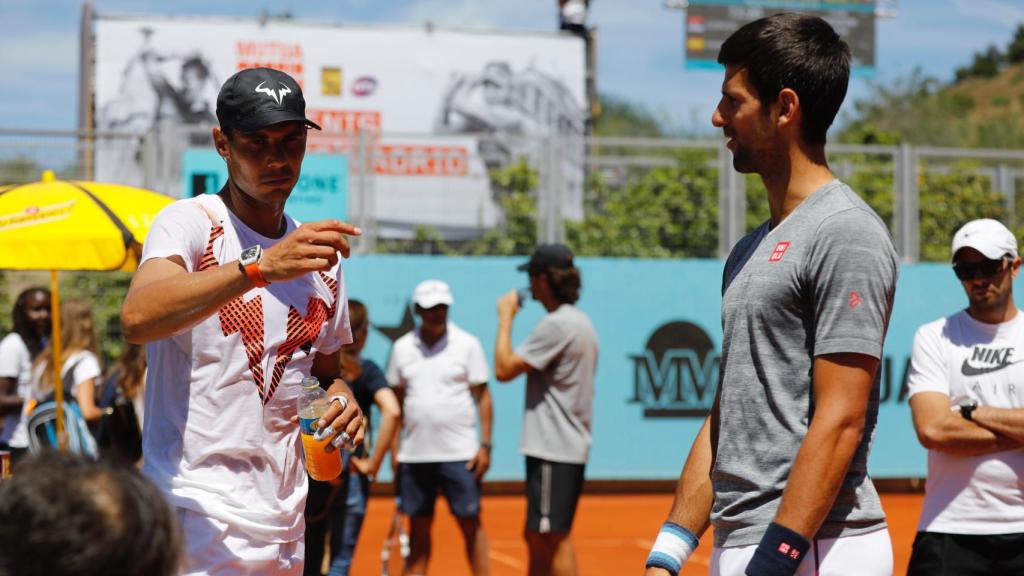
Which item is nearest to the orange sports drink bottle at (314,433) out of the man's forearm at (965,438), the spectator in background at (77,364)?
the man's forearm at (965,438)

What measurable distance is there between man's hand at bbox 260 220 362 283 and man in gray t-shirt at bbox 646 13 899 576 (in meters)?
0.98

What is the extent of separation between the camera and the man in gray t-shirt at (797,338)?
2.88m

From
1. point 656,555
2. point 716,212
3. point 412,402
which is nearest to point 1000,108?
point 716,212

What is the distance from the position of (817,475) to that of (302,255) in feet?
4.24

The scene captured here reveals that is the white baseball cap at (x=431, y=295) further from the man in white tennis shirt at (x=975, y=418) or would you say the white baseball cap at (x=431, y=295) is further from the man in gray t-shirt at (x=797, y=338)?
the man in gray t-shirt at (x=797, y=338)

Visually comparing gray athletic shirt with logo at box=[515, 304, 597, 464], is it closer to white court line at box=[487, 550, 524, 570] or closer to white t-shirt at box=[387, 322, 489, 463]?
white t-shirt at box=[387, 322, 489, 463]

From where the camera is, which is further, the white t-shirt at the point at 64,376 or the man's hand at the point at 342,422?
the white t-shirt at the point at 64,376

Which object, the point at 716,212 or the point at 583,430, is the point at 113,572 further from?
the point at 716,212

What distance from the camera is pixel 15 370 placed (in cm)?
877

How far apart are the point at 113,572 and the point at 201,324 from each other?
1818 mm

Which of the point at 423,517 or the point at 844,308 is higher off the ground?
the point at 844,308

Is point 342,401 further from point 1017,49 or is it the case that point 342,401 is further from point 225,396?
point 1017,49

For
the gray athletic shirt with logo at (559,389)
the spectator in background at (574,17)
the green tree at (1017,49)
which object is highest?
the green tree at (1017,49)

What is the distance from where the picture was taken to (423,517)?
9344 millimetres
